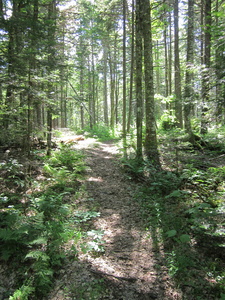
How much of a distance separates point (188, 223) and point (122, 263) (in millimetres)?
1816

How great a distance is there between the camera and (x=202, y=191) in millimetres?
5270

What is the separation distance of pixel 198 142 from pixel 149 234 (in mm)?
6497

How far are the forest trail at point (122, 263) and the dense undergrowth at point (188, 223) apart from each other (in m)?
0.20

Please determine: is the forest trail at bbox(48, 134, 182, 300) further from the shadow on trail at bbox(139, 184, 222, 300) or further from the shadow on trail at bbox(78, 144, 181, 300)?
the shadow on trail at bbox(139, 184, 222, 300)

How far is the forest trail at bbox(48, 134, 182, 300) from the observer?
9.56ft

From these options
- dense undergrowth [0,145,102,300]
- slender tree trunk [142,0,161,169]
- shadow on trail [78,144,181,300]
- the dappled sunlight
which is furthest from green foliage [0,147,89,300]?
slender tree trunk [142,0,161,169]

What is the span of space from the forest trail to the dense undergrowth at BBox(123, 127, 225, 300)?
196 mm

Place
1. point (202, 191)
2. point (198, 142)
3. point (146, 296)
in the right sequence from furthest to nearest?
point (198, 142) < point (202, 191) < point (146, 296)

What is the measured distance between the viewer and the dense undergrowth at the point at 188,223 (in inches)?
120

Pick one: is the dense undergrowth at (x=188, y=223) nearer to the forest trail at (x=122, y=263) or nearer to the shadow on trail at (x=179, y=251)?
the shadow on trail at (x=179, y=251)

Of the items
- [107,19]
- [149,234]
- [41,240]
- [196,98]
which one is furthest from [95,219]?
[107,19]

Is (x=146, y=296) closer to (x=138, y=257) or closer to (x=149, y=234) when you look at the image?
(x=138, y=257)

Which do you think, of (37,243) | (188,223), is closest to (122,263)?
(37,243)

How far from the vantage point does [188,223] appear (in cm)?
436
